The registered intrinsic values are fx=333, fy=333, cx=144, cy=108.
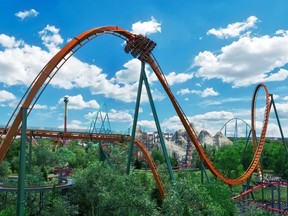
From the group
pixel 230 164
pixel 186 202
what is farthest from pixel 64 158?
pixel 186 202

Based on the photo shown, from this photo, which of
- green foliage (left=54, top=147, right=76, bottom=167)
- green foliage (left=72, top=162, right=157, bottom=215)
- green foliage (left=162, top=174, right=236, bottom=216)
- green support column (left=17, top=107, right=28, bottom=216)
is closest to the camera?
green foliage (left=162, top=174, right=236, bottom=216)

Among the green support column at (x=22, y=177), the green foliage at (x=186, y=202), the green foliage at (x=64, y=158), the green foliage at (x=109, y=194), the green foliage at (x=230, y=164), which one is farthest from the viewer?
the green foliage at (x=64, y=158)

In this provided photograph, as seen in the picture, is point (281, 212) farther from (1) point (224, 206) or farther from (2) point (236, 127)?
(2) point (236, 127)

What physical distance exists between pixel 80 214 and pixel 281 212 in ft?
53.6

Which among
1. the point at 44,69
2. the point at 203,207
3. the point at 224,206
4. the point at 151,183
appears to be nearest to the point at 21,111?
the point at 44,69

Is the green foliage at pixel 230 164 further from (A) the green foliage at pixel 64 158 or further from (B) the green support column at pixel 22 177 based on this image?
(B) the green support column at pixel 22 177

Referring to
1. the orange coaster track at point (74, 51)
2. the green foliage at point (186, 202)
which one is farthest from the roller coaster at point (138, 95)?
the green foliage at point (186, 202)

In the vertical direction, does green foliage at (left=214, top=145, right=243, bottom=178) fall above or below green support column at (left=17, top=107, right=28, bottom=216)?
below

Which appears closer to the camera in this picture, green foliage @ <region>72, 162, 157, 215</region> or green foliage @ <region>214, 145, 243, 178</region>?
green foliage @ <region>72, 162, 157, 215</region>

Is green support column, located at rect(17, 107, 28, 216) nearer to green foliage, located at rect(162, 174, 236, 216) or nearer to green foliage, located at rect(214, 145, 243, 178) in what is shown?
green foliage, located at rect(162, 174, 236, 216)

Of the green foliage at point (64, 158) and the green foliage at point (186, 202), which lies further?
the green foliage at point (64, 158)

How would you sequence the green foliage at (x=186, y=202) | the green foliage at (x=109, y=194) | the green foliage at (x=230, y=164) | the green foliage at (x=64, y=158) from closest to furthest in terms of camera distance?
the green foliage at (x=186, y=202)
the green foliage at (x=109, y=194)
the green foliage at (x=230, y=164)
the green foliage at (x=64, y=158)

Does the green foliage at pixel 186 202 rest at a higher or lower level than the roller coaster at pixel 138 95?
lower

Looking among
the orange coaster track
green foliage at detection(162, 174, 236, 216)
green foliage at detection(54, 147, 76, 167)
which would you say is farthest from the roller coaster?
green foliage at detection(54, 147, 76, 167)
